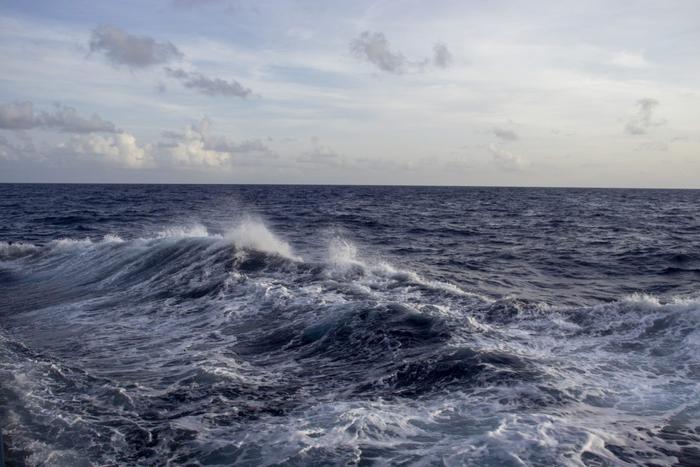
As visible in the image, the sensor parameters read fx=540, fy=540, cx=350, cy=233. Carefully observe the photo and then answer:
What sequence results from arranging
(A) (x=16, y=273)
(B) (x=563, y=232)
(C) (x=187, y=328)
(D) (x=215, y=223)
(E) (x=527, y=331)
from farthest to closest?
(D) (x=215, y=223)
(B) (x=563, y=232)
(A) (x=16, y=273)
(C) (x=187, y=328)
(E) (x=527, y=331)

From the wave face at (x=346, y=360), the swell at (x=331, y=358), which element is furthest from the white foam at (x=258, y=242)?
the swell at (x=331, y=358)

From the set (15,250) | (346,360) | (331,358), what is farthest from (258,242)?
(346,360)

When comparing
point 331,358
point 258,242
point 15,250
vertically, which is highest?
point 258,242

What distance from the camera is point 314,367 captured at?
376 inches

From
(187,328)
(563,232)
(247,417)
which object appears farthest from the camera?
(563,232)

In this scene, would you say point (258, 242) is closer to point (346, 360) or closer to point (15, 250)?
point (15, 250)

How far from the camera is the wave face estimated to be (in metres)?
6.55

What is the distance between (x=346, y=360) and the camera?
9.80m

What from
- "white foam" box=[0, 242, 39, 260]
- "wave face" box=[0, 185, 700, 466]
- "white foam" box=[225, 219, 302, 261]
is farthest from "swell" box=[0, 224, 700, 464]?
"white foam" box=[0, 242, 39, 260]

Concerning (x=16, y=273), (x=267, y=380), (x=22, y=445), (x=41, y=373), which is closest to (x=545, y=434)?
(x=267, y=380)

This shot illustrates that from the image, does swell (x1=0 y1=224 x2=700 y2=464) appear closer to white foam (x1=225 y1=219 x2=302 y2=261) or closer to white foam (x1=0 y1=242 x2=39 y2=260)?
white foam (x1=225 y1=219 x2=302 y2=261)

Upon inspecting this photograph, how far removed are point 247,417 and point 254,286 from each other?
8004 mm

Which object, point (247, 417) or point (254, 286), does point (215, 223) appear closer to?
point (254, 286)

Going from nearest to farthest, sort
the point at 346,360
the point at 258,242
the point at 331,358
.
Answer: the point at 346,360
the point at 331,358
the point at 258,242
